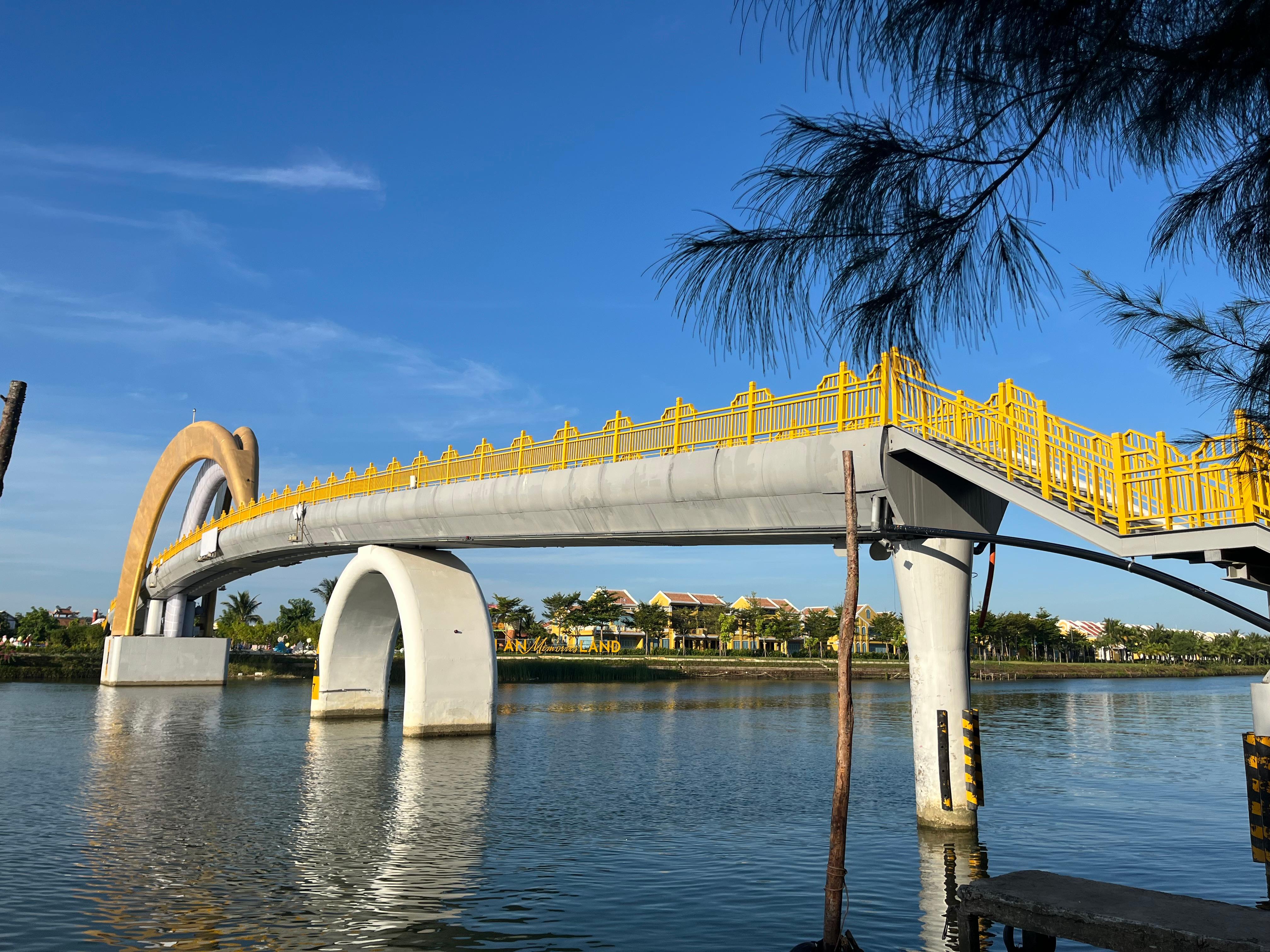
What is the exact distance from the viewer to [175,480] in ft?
211

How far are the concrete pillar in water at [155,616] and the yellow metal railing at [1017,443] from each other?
50613 mm

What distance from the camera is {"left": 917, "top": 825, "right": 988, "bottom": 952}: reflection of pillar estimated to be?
1088cm

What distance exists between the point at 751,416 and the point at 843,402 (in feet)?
7.74

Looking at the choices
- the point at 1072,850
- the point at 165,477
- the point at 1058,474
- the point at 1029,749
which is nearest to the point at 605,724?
the point at 1029,749

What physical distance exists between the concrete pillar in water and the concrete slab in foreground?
1.98m

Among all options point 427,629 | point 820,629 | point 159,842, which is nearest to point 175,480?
point 427,629

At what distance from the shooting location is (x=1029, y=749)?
3047 centimetres

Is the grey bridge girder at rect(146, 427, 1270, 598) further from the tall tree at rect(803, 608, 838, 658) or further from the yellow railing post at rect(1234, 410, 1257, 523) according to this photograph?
the tall tree at rect(803, 608, 838, 658)

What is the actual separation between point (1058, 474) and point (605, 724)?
90.7 feet

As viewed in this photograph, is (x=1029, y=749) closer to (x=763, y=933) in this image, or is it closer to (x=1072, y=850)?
(x=1072, y=850)

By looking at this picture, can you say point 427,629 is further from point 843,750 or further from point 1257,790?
point 1257,790

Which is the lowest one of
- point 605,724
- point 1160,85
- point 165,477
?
point 605,724

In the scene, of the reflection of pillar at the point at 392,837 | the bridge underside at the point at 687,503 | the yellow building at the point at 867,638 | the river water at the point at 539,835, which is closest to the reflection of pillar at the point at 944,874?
the river water at the point at 539,835

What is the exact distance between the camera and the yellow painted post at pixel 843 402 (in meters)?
16.5
